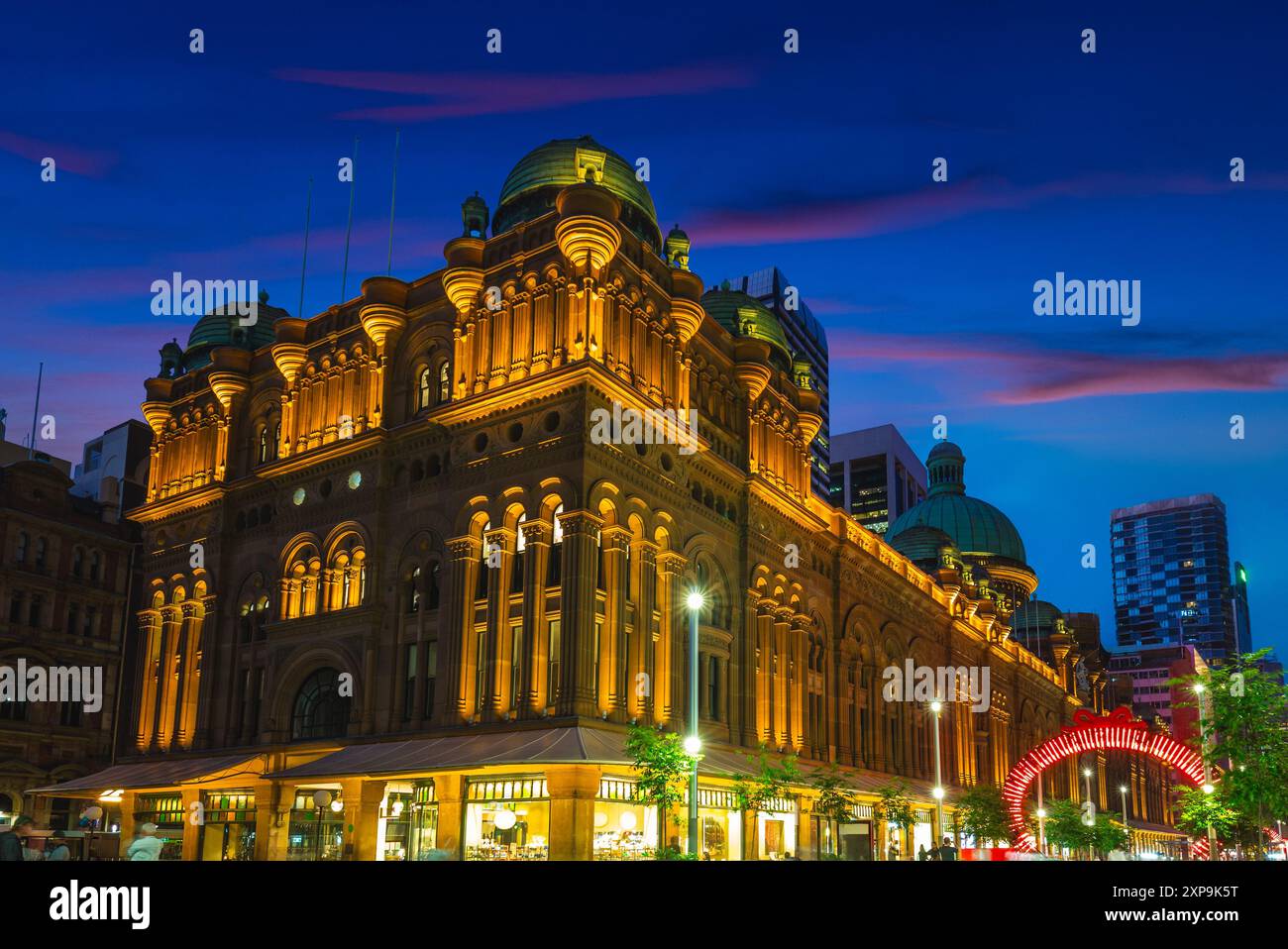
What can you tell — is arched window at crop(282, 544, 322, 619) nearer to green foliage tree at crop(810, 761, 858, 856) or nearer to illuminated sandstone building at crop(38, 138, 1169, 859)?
illuminated sandstone building at crop(38, 138, 1169, 859)

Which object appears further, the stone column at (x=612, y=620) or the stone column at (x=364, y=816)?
the stone column at (x=364, y=816)

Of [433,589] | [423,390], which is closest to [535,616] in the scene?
[433,589]

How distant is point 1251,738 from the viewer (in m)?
51.4

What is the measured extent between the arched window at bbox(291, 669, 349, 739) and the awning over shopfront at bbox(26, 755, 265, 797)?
2471mm

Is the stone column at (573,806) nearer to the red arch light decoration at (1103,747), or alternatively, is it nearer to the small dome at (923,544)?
the red arch light decoration at (1103,747)

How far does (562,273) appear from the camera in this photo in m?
52.5

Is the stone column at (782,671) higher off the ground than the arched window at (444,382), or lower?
lower

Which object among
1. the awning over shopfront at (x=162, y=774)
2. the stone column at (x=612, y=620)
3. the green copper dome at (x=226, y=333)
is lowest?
the awning over shopfront at (x=162, y=774)

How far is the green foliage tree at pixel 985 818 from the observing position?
8319 centimetres

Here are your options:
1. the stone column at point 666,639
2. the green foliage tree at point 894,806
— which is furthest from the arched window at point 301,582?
the green foliage tree at point 894,806

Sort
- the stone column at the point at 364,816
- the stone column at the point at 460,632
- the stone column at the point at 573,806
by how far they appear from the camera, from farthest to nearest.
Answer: the stone column at the point at 460,632
the stone column at the point at 364,816
the stone column at the point at 573,806

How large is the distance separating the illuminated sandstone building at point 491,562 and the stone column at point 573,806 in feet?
0.36

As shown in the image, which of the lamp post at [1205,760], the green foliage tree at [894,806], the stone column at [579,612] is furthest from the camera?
the green foliage tree at [894,806]

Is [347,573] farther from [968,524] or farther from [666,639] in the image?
[968,524]
